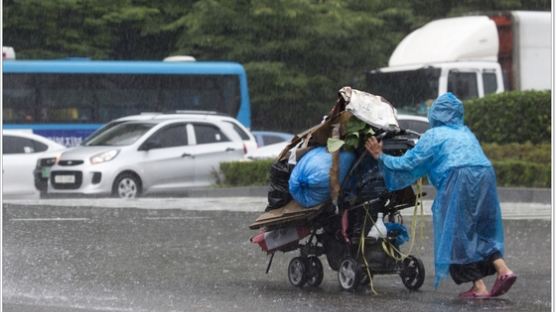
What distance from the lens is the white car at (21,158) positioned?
75.4 feet

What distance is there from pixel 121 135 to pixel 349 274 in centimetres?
1384

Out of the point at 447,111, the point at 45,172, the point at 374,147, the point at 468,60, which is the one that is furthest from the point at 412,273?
the point at 468,60

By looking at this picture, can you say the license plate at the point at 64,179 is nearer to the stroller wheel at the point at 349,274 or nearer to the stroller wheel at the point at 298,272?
the stroller wheel at the point at 298,272

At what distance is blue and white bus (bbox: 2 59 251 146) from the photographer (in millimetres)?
31438

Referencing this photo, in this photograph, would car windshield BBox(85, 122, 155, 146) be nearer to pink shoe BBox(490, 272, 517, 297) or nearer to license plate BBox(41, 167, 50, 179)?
license plate BBox(41, 167, 50, 179)

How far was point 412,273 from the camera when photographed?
379 inches

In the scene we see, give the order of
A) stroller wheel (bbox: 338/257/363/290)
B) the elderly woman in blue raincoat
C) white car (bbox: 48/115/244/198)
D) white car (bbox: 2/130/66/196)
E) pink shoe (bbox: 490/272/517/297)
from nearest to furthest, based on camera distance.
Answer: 1. pink shoe (bbox: 490/272/517/297)
2. the elderly woman in blue raincoat
3. stroller wheel (bbox: 338/257/363/290)
4. white car (bbox: 48/115/244/198)
5. white car (bbox: 2/130/66/196)

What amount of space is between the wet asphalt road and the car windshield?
681 cm

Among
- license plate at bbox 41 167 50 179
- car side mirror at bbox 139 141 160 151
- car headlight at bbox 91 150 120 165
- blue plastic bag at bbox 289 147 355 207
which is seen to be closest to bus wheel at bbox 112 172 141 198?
car headlight at bbox 91 150 120 165

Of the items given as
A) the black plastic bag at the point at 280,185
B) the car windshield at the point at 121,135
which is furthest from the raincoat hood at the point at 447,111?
the car windshield at the point at 121,135

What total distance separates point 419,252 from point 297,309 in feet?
13.4

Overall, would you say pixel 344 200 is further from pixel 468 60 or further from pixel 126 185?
pixel 468 60

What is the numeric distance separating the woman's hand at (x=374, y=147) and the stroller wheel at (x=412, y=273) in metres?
0.85

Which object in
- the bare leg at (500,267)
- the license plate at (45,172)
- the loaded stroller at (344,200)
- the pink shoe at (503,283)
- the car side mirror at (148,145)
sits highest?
the loaded stroller at (344,200)
